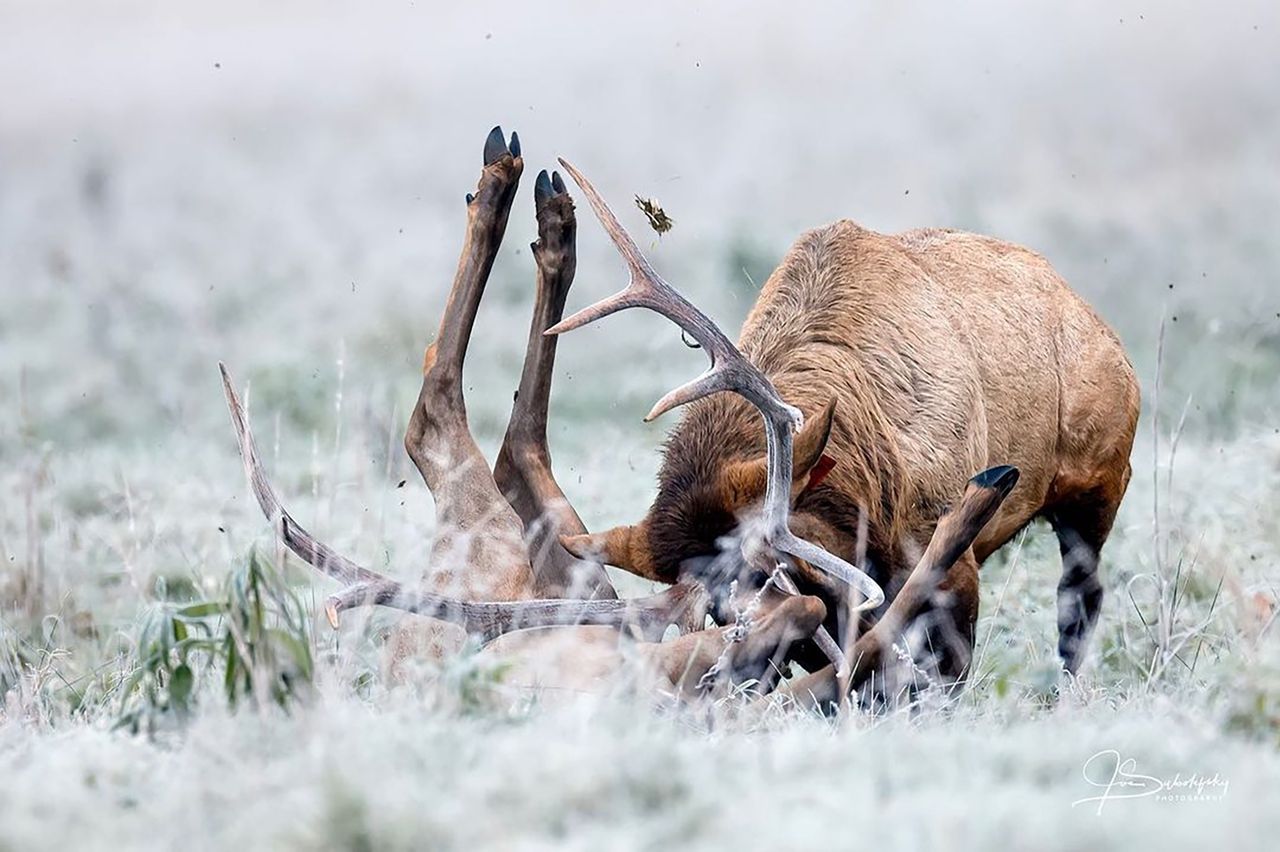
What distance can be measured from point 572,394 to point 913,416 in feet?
25.1

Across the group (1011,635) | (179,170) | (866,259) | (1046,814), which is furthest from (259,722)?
(179,170)

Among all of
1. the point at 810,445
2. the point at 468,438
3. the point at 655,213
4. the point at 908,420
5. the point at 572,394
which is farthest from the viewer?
the point at 572,394

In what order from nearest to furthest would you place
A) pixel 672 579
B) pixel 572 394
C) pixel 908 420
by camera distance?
pixel 672 579
pixel 908 420
pixel 572 394

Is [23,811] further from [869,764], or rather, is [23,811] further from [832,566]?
[832,566]

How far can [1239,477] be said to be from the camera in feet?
28.1

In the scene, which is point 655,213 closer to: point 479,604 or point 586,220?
point 479,604

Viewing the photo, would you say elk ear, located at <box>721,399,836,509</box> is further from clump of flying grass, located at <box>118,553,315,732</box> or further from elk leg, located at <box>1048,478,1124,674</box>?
elk leg, located at <box>1048,478,1124,674</box>

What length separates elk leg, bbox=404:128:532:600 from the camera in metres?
5.41

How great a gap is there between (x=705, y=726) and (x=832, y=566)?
31.8 inches

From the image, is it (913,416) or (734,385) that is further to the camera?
(913,416)
